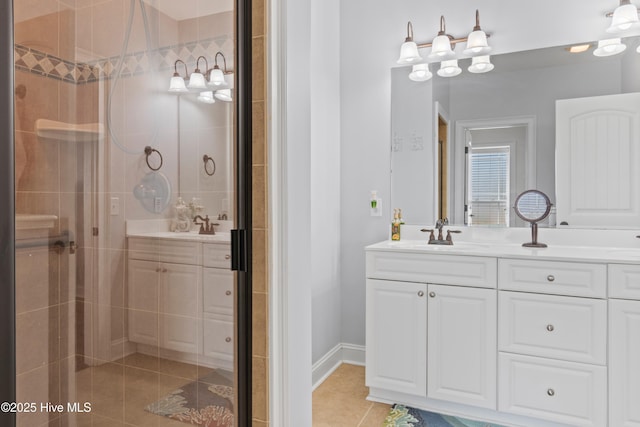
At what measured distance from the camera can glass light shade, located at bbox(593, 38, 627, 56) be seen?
7.63ft

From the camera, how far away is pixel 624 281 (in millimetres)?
1888

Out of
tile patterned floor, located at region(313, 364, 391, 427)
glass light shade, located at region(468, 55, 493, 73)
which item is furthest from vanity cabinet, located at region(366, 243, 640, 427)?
glass light shade, located at region(468, 55, 493, 73)

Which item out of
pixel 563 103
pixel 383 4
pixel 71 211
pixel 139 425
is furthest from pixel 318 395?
pixel 383 4

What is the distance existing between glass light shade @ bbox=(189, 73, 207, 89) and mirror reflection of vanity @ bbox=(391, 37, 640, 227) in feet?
6.31

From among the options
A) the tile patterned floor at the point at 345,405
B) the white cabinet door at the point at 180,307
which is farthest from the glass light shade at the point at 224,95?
the tile patterned floor at the point at 345,405

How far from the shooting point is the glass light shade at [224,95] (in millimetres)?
1222

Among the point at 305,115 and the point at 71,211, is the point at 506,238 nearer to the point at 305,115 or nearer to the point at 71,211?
the point at 305,115

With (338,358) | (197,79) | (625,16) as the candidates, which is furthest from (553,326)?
(197,79)

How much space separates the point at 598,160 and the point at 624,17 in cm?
78

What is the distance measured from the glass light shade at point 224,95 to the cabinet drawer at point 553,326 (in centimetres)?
169

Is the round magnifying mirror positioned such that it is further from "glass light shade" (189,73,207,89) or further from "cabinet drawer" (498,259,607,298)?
"glass light shade" (189,73,207,89)

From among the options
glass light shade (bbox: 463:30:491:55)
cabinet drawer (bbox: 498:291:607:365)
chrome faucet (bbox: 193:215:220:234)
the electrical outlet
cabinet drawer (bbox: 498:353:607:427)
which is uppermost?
glass light shade (bbox: 463:30:491:55)

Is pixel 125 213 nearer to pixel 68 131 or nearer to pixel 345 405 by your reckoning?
pixel 68 131

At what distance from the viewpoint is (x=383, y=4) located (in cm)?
291
